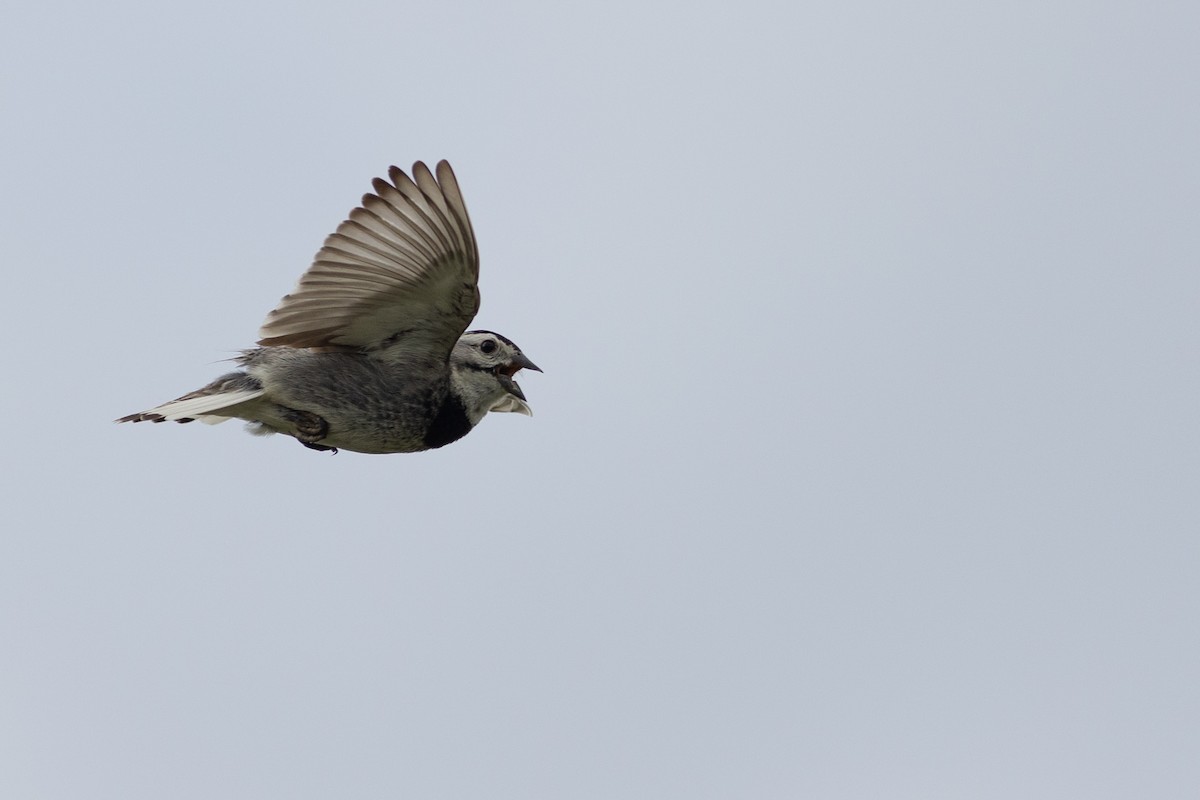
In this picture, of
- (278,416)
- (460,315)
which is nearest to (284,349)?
(278,416)

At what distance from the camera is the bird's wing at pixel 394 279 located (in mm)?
11453

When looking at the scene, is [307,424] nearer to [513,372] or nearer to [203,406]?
[203,406]

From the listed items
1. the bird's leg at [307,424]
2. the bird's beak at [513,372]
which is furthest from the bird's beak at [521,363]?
the bird's leg at [307,424]

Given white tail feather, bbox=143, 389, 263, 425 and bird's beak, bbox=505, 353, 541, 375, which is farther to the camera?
bird's beak, bbox=505, 353, 541, 375

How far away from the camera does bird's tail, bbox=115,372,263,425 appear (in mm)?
11695

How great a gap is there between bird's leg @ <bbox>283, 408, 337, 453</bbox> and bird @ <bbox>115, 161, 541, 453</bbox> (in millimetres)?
10

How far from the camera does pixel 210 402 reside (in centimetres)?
1184

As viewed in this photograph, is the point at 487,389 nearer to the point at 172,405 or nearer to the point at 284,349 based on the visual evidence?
the point at 284,349

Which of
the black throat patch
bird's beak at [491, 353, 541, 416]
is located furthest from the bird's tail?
bird's beak at [491, 353, 541, 416]

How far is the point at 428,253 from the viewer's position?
1159 cm

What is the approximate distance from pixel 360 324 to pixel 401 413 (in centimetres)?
72

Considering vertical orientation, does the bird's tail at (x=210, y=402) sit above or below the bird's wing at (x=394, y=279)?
below

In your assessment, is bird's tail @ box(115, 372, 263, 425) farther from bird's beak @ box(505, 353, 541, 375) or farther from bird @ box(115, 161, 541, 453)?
bird's beak @ box(505, 353, 541, 375)

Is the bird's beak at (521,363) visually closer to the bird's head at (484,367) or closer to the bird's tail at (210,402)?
the bird's head at (484,367)
